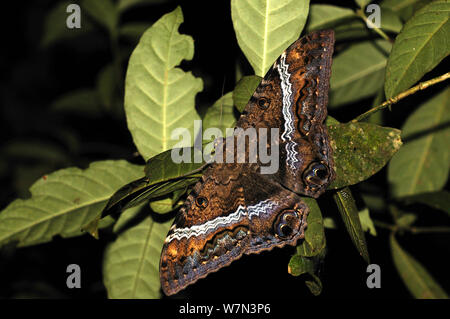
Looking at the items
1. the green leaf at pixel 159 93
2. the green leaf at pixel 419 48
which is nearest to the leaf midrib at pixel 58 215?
the green leaf at pixel 159 93

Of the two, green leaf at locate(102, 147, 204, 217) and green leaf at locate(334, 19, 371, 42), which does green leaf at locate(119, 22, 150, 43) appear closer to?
green leaf at locate(334, 19, 371, 42)

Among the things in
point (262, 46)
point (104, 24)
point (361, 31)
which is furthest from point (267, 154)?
point (104, 24)

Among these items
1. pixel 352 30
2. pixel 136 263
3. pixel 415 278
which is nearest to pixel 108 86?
pixel 136 263

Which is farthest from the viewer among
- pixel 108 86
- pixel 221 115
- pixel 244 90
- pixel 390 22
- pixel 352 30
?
pixel 108 86

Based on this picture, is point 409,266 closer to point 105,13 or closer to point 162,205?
point 162,205

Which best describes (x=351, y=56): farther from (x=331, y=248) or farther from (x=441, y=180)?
(x=331, y=248)

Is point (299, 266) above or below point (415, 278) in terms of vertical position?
above
